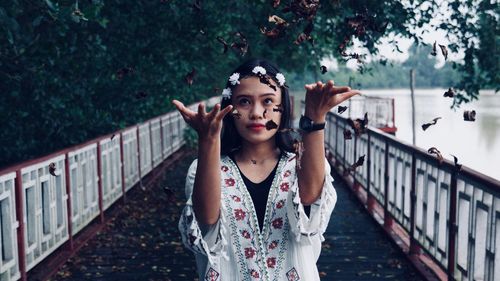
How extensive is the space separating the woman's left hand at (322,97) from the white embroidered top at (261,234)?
317 mm

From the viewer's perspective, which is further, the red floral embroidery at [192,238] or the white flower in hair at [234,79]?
the white flower in hair at [234,79]

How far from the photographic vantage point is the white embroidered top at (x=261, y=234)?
2.60m

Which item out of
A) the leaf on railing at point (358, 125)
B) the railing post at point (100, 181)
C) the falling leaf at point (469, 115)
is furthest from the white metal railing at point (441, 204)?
the railing post at point (100, 181)

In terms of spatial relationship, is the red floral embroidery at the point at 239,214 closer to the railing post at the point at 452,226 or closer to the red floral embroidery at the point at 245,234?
the red floral embroidery at the point at 245,234

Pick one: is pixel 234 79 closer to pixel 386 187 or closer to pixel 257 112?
pixel 257 112

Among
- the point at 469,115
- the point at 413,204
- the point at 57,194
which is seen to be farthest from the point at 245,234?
the point at 57,194

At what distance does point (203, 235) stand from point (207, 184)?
0.30 meters

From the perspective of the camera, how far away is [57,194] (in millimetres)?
7129

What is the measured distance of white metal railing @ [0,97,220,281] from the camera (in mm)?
5703

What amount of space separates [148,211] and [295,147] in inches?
308

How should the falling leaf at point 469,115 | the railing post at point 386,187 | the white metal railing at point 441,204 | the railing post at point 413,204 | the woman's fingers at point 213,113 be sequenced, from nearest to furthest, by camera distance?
the woman's fingers at point 213,113 → the falling leaf at point 469,115 → the white metal railing at point 441,204 → the railing post at point 413,204 → the railing post at point 386,187

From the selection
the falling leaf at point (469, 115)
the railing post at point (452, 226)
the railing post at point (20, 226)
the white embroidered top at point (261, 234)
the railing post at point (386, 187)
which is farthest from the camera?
the railing post at point (386, 187)

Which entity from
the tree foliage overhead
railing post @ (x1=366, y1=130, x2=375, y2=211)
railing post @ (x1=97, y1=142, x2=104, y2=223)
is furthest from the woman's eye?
railing post @ (x1=366, y1=130, x2=375, y2=211)

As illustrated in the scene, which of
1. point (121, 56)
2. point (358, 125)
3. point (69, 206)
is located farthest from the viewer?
point (121, 56)
